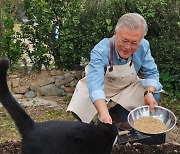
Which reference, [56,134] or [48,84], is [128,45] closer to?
[56,134]

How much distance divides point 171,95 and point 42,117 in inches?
57.4

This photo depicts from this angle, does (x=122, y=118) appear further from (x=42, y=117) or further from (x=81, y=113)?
(x=42, y=117)

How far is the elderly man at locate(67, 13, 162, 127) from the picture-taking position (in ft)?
9.61

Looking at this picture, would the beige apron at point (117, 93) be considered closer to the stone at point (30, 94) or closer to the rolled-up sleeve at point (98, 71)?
the rolled-up sleeve at point (98, 71)

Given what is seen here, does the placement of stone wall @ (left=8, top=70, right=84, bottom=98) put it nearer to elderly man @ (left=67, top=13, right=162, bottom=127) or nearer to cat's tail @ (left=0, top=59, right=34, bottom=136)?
elderly man @ (left=67, top=13, right=162, bottom=127)

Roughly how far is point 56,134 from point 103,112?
1.19ft

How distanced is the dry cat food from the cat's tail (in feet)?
2.59

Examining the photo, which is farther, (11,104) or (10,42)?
(10,42)

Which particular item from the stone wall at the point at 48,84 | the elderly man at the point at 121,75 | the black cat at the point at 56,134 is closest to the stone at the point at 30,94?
the stone wall at the point at 48,84

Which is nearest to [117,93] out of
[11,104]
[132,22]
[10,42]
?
[132,22]

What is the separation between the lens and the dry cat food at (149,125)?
2994 millimetres

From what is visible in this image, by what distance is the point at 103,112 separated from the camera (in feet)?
9.20

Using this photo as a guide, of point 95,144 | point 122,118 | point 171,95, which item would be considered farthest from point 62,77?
point 95,144

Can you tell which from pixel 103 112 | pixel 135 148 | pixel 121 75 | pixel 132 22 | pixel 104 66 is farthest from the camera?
pixel 135 148
